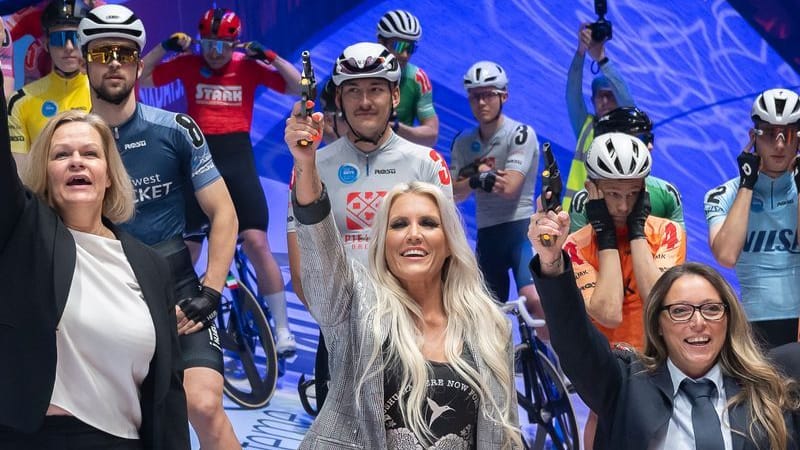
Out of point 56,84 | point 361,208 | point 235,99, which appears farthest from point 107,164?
point 235,99

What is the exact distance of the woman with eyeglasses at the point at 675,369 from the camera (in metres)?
3.43

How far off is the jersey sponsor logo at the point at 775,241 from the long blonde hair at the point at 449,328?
228 centimetres

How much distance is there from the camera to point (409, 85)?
7203mm

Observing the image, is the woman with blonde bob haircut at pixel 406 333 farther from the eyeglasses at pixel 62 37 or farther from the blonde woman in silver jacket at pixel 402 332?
the eyeglasses at pixel 62 37

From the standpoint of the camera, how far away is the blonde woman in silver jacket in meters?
3.42

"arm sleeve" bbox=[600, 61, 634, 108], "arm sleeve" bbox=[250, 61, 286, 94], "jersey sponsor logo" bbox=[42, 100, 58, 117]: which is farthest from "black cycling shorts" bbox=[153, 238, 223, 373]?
"arm sleeve" bbox=[600, 61, 634, 108]

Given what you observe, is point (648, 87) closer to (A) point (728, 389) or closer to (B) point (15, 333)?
(A) point (728, 389)

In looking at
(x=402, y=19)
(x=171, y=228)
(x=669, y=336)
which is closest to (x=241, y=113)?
(x=402, y=19)

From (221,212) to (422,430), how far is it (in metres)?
1.77

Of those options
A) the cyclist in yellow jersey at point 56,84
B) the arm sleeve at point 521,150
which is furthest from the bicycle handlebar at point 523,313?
the cyclist in yellow jersey at point 56,84

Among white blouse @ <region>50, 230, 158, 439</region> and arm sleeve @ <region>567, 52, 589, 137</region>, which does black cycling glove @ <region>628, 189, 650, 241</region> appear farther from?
arm sleeve @ <region>567, 52, 589, 137</region>

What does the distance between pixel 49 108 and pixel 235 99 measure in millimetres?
1462

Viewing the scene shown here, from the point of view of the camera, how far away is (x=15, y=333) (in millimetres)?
3156

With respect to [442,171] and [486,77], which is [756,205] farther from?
[486,77]
